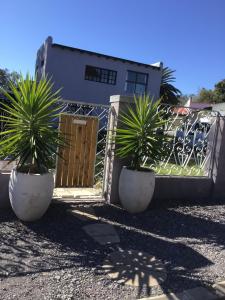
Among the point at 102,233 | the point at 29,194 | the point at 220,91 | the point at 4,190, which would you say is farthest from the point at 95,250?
the point at 220,91

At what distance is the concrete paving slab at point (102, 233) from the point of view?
461 cm

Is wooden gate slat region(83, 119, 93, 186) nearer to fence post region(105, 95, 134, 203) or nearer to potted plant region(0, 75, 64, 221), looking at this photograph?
fence post region(105, 95, 134, 203)

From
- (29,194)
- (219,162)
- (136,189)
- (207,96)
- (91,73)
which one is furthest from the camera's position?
(207,96)

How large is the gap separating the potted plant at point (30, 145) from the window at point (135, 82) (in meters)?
17.8

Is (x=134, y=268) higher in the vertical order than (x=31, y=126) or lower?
lower

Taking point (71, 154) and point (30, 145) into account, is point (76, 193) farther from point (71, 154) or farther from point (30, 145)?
point (30, 145)

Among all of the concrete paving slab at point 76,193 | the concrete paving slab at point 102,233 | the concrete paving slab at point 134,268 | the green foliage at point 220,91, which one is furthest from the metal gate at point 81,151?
the green foliage at point 220,91

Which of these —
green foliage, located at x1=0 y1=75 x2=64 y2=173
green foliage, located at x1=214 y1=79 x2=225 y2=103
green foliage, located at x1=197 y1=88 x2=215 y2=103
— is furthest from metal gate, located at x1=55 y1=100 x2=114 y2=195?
green foliage, located at x1=197 y1=88 x2=215 y2=103

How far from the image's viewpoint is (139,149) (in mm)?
5789

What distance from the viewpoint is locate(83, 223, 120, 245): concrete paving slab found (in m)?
4.61

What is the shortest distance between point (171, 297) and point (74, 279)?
0.99 meters

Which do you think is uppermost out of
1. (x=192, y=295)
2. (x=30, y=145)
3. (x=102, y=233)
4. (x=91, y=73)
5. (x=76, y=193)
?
(x=91, y=73)

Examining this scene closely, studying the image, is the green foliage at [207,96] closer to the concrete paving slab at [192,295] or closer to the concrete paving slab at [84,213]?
the concrete paving slab at [84,213]

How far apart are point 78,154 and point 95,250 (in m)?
2.44
